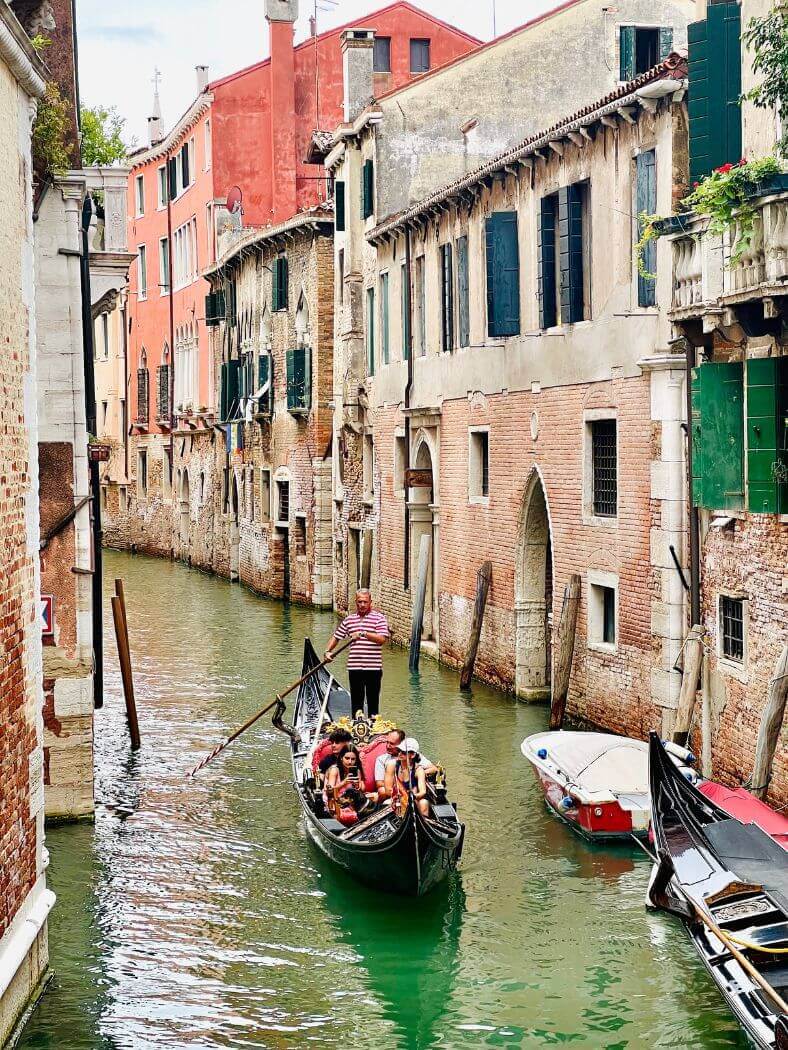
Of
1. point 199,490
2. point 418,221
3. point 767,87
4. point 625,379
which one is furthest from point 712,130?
point 199,490

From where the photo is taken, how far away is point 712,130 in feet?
40.3

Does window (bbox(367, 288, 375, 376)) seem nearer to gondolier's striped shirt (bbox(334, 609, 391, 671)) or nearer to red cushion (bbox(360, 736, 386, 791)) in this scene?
gondolier's striped shirt (bbox(334, 609, 391, 671))

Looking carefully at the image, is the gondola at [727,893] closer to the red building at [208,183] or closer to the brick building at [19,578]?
the brick building at [19,578]

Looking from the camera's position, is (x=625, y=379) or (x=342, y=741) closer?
(x=342, y=741)

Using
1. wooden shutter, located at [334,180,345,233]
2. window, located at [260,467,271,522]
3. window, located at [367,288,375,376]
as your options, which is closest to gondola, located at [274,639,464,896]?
window, located at [367,288,375,376]

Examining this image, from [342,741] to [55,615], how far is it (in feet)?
7.51

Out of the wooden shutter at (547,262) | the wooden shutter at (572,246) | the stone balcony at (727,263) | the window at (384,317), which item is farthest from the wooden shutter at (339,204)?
→ the stone balcony at (727,263)

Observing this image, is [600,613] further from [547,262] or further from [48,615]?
[48,615]

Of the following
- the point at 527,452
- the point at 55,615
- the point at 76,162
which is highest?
the point at 76,162

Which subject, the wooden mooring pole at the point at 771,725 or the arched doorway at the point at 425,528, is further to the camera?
the arched doorway at the point at 425,528

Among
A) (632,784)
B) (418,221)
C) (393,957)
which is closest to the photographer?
(393,957)

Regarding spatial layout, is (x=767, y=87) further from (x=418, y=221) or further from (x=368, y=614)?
(x=418, y=221)

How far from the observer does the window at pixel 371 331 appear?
24.8 meters

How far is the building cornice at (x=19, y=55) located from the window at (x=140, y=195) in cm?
3642
